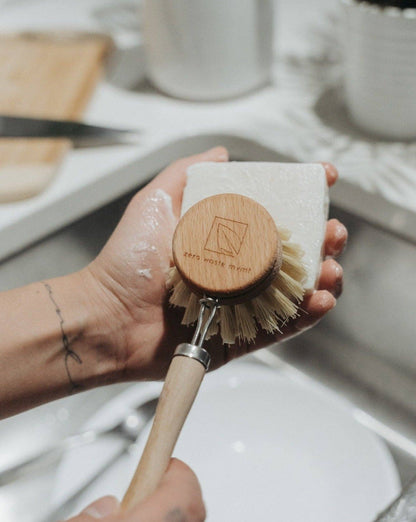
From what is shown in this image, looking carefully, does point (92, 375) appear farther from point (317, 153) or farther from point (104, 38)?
point (104, 38)

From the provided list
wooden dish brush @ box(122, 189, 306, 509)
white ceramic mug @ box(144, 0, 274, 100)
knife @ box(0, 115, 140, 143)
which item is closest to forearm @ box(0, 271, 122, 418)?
wooden dish brush @ box(122, 189, 306, 509)

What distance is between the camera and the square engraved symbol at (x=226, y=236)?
44 centimetres

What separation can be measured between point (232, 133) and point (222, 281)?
41cm

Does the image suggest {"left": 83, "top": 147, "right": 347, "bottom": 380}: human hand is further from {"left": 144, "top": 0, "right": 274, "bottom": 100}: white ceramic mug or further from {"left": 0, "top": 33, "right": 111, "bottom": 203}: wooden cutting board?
{"left": 144, "top": 0, "right": 274, "bottom": 100}: white ceramic mug

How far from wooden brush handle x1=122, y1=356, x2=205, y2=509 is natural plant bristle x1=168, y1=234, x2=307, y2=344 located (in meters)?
0.08

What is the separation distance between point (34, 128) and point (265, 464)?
53 cm

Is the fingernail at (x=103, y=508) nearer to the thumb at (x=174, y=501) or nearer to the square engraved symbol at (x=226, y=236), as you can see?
the thumb at (x=174, y=501)

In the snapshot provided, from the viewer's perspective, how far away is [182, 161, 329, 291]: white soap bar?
502mm

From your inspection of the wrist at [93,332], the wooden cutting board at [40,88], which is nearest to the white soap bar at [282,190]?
the wrist at [93,332]

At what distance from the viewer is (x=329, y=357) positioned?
30.9 inches

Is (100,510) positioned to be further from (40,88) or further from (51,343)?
(40,88)

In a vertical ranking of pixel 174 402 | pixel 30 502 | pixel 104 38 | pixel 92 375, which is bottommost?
pixel 30 502

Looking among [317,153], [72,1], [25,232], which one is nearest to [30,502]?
[25,232]

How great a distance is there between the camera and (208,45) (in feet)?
2.46
